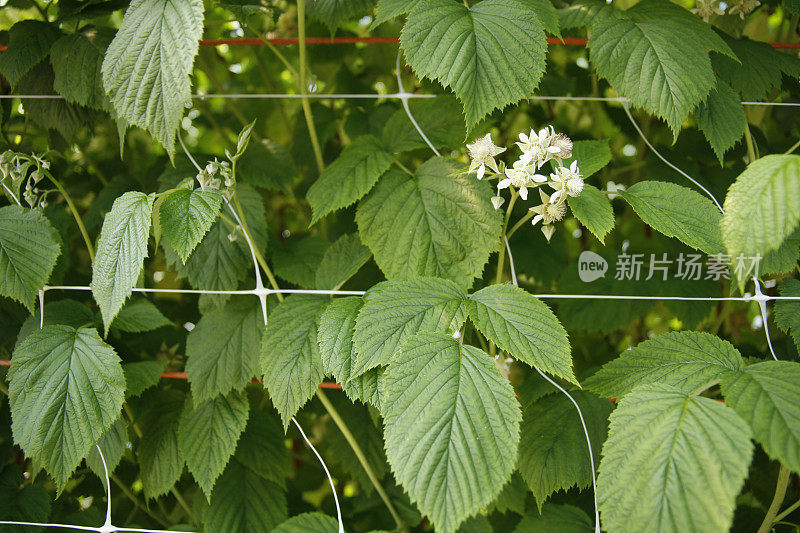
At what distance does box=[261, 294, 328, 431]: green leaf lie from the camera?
1.05 meters

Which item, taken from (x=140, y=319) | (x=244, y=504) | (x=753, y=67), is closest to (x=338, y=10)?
(x=140, y=319)

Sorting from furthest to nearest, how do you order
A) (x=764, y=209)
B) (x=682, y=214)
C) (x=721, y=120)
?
1. (x=721, y=120)
2. (x=682, y=214)
3. (x=764, y=209)

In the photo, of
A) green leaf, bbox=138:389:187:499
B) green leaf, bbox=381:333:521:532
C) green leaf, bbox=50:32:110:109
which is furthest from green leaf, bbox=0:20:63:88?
green leaf, bbox=381:333:521:532

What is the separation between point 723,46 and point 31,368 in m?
1.47

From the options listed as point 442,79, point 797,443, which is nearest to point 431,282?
point 442,79

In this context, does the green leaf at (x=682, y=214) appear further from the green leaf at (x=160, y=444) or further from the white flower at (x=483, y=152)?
the green leaf at (x=160, y=444)

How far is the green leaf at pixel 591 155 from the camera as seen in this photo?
3.58 ft

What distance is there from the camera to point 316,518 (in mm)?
1185

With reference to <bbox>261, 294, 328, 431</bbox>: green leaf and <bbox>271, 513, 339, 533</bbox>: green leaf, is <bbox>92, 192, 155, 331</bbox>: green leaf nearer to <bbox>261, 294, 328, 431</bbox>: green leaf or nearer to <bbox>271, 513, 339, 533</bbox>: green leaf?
<bbox>261, 294, 328, 431</bbox>: green leaf

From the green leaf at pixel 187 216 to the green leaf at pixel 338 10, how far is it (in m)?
0.54

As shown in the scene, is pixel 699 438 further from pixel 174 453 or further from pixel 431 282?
pixel 174 453

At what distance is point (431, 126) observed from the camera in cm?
124

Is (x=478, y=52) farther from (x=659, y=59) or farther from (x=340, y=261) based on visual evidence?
(x=340, y=261)

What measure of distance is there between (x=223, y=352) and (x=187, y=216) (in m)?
0.35
